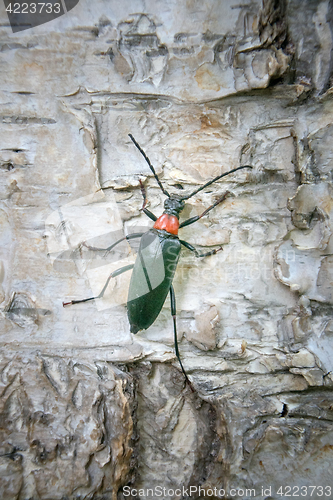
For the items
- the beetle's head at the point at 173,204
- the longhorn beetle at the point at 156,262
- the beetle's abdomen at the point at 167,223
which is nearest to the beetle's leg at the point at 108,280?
the longhorn beetle at the point at 156,262

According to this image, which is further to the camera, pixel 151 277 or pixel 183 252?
pixel 183 252

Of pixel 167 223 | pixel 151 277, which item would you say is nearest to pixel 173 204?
pixel 167 223

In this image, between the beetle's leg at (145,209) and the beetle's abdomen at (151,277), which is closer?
the beetle's abdomen at (151,277)

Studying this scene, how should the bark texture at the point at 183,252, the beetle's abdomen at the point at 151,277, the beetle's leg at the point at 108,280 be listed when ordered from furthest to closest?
the beetle's leg at the point at 108,280 < the beetle's abdomen at the point at 151,277 < the bark texture at the point at 183,252

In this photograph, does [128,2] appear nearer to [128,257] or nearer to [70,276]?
[128,257]

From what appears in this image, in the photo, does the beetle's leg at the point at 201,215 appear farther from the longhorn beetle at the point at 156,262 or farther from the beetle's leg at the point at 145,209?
the beetle's leg at the point at 145,209

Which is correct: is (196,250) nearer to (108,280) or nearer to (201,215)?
(201,215)
